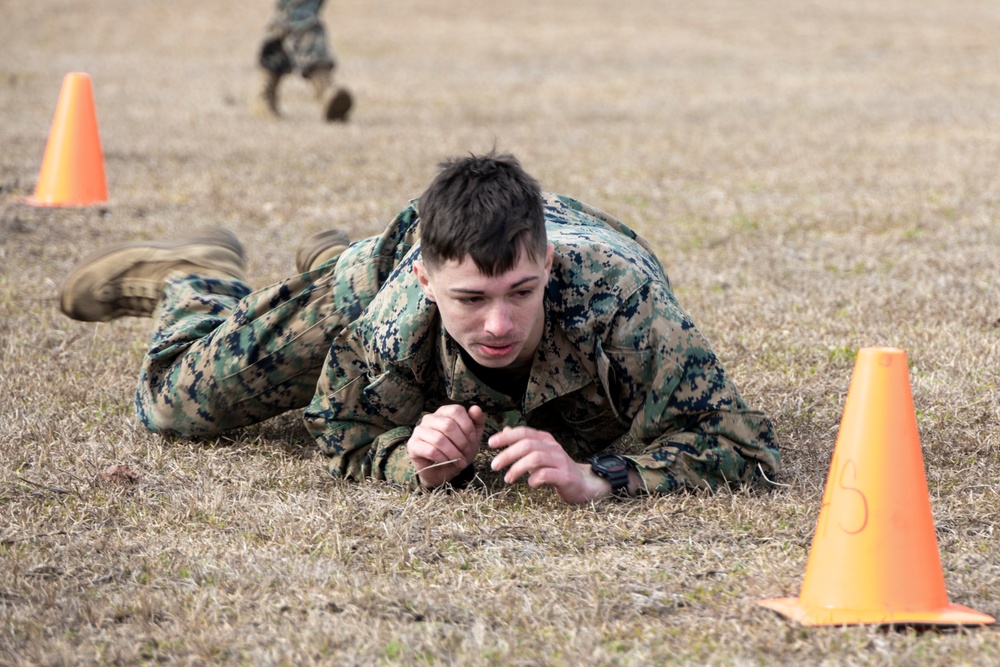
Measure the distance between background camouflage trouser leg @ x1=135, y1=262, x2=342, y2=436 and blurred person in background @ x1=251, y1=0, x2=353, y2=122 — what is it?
330 inches

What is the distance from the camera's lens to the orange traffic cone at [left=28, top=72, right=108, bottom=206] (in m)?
8.32

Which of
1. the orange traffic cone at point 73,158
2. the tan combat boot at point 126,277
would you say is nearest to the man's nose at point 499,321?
the tan combat boot at point 126,277

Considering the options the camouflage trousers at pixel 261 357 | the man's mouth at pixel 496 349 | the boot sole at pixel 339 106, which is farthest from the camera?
the boot sole at pixel 339 106

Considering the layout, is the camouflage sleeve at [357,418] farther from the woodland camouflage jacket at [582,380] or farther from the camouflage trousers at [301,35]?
the camouflage trousers at [301,35]

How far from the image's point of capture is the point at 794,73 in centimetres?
1702

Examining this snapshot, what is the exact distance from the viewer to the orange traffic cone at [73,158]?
832cm

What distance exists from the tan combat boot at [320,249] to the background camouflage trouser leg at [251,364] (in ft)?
2.24

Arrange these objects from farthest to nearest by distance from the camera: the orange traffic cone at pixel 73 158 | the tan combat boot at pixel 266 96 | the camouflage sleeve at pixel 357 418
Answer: the tan combat boot at pixel 266 96, the orange traffic cone at pixel 73 158, the camouflage sleeve at pixel 357 418

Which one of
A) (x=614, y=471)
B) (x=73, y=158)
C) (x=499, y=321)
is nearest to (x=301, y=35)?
(x=73, y=158)

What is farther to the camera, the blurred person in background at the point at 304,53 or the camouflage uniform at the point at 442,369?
the blurred person in background at the point at 304,53

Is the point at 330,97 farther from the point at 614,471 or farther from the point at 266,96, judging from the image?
the point at 614,471

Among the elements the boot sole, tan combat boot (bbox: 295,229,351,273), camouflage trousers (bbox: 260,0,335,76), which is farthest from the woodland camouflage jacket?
camouflage trousers (bbox: 260,0,335,76)

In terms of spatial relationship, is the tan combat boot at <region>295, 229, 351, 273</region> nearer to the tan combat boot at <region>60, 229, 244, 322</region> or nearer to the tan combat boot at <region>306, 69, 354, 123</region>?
the tan combat boot at <region>60, 229, 244, 322</region>

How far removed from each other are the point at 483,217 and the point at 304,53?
9.68 m
